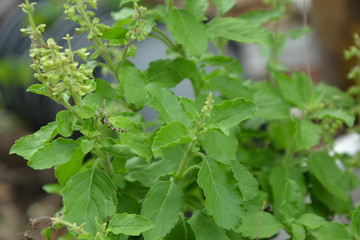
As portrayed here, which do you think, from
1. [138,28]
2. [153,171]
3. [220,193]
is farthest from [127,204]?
[138,28]

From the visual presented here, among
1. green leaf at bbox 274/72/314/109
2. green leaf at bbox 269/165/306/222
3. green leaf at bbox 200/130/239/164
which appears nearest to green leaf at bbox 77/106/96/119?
green leaf at bbox 200/130/239/164

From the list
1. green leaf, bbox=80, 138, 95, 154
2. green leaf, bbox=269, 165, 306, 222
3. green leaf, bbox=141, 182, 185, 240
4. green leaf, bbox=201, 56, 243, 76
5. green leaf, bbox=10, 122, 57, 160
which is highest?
green leaf, bbox=80, 138, 95, 154

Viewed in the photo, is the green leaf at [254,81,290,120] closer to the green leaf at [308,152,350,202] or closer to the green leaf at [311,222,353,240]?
the green leaf at [308,152,350,202]

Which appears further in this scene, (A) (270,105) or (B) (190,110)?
(A) (270,105)

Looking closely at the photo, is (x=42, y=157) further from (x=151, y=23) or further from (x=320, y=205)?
(x=320, y=205)

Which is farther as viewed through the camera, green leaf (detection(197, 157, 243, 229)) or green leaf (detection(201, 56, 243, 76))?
green leaf (detection(201, 56, 243, 76))

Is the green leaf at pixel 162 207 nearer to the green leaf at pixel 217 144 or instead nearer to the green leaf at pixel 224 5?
the green leaf at pixel 217 144

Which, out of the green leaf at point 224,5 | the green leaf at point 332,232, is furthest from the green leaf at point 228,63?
the green leaf at point 332,232

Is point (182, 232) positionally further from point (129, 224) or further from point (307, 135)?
point (307, 135)
